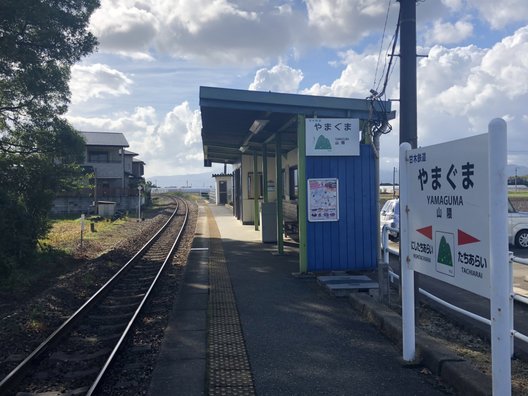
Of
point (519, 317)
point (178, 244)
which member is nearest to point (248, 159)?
point (178, 244)

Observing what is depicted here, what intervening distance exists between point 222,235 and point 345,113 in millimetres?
Answer: 10141

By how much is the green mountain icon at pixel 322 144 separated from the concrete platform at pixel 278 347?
2681 mm

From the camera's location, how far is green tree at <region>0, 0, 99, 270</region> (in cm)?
1145

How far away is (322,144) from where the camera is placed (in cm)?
1016

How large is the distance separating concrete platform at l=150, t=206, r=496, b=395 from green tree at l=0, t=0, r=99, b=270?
5.02 metres

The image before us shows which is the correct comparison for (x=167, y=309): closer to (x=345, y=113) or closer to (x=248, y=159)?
(x=345, y=113)

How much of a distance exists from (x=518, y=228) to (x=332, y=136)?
7.24 metres

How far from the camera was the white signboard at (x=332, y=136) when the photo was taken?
1013 centimetres

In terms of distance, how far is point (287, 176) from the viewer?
18.8 metres

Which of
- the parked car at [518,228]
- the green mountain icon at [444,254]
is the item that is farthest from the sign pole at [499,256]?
the parked car at [518,228]

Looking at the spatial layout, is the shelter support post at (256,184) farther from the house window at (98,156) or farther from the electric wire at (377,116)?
the house window at (98,156)

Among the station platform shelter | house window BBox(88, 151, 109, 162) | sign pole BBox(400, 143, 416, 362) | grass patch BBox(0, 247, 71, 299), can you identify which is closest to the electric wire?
the station platform shelter

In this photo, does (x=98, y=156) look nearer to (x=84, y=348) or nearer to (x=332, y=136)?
(x=332, y=136)

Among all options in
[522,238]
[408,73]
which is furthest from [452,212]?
[522,238]
